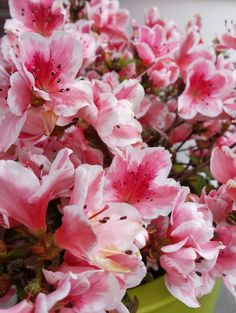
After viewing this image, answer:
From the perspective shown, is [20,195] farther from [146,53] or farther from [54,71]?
[146,53]

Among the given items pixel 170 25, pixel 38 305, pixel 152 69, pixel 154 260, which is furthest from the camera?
pixel 170 25

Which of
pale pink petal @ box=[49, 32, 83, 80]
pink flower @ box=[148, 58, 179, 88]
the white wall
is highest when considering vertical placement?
pale pink petal @ box=[49, 32, 83, 80]

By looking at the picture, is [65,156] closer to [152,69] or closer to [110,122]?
[110,122]

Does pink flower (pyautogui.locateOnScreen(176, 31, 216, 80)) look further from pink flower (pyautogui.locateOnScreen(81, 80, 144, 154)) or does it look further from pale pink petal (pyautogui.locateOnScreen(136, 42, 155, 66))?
pink flower (pyautogui.locateOnScreen(81, 80, 144, 154))

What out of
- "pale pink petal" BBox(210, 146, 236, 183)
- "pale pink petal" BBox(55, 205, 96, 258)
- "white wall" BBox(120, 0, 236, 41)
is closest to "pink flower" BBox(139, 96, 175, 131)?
"pale pink petal" BBox(210, 146, 236, 183)

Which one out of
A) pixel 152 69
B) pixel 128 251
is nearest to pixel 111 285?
pixel 128 251

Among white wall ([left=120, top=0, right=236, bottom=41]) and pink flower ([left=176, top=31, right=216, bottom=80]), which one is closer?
pink flower ([left=176, top=31, right=216, bottom=80])

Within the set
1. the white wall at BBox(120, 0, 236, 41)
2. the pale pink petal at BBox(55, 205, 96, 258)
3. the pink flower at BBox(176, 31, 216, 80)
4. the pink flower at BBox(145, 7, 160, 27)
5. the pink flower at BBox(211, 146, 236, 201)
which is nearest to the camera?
the pale pink petal at BBox(55, 205, 96, 258)
